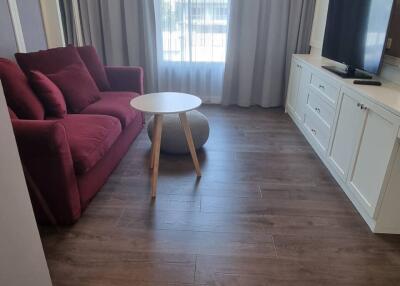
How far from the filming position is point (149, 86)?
14.4 feet

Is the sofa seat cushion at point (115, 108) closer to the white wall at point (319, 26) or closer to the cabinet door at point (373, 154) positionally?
the cabinet door at point (373, 154)

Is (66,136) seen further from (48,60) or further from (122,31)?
(122,31)

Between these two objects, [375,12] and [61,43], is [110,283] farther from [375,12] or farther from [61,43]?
[61,43]

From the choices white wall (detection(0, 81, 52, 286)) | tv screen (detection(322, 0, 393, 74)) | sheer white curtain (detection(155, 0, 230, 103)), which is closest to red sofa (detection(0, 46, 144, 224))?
white wall (detection(0, 81, 52, 286))

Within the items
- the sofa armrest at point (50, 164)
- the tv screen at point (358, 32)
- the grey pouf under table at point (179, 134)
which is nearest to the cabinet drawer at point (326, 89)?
the tv screen at point (358, 32)

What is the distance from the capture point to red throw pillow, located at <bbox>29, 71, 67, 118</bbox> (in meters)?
2.25

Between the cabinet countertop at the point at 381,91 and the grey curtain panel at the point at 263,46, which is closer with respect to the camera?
the cabinet countertop at the point at 381,91

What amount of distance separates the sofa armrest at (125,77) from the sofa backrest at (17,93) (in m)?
1.18

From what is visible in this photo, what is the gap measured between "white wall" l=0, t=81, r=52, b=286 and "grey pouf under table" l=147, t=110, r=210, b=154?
5.52ft

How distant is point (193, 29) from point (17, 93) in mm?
2607

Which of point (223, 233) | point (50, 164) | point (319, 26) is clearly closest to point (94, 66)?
point (50, 164)

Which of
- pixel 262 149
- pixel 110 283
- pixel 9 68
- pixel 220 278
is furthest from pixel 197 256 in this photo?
pixel 9 68

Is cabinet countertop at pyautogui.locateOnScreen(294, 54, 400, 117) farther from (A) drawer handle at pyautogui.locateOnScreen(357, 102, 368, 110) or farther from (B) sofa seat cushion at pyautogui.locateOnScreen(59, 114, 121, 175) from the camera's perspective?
(B) sofa seat cushion at pyautogui.locateOnScreen(59, 114, 121, 175)

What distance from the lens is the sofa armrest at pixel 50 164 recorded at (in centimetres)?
166
